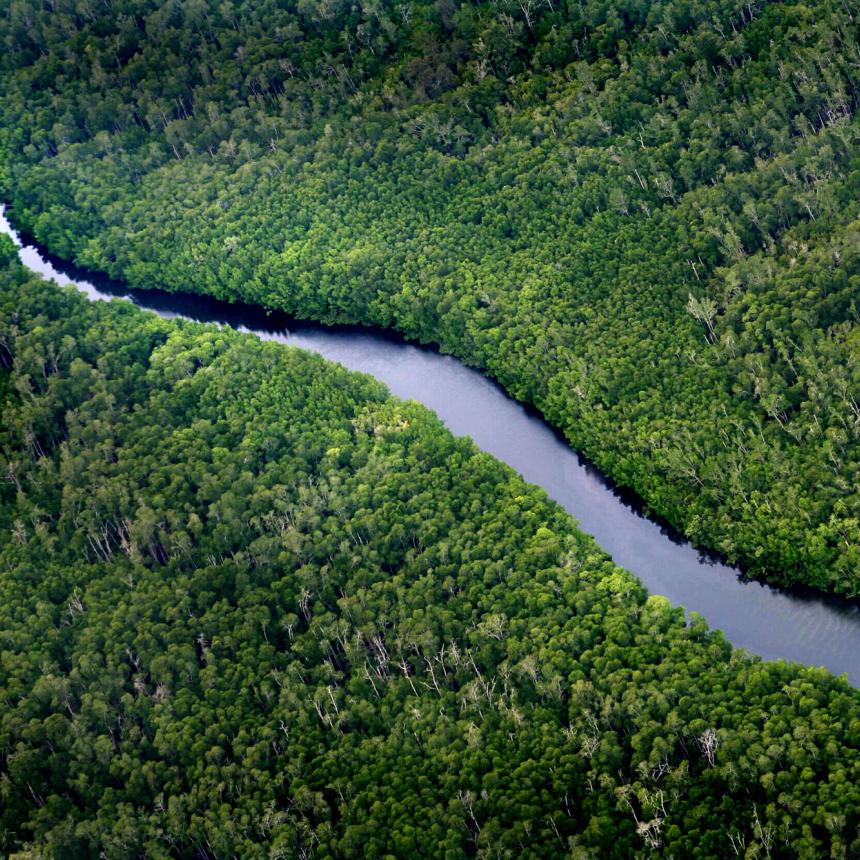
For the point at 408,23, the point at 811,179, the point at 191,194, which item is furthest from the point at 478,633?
the point at 408,23

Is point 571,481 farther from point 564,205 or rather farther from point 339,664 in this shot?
point 564,205

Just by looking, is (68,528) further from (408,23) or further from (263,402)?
(408,23)

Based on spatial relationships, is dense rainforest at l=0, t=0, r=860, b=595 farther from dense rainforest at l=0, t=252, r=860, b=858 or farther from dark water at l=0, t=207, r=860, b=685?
dense rainforest at l=0, t=252, r=860, b=858

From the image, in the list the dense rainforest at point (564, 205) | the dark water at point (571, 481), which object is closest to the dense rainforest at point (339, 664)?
the dark water at point (571, 481)

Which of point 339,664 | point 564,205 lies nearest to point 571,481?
point 339,664

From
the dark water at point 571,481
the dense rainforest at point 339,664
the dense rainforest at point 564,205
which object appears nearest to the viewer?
the dense rainforest at point 339,664

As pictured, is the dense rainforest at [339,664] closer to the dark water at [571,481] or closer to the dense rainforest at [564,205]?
the dark water at [571,481]

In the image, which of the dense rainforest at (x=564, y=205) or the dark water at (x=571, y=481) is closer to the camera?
the dark water at (x=571, y=481)
